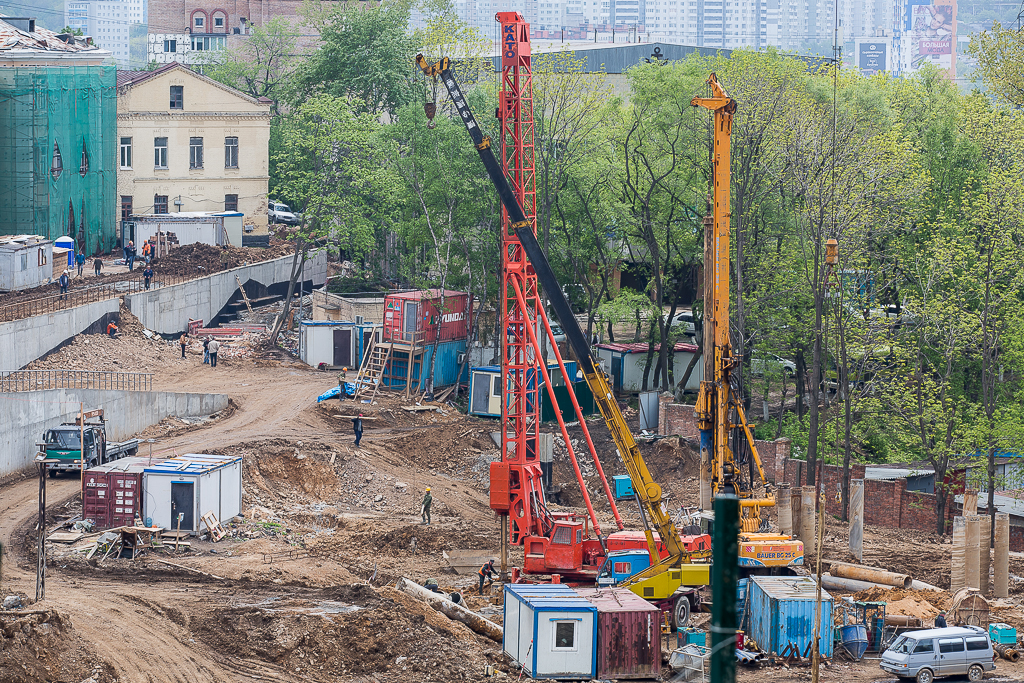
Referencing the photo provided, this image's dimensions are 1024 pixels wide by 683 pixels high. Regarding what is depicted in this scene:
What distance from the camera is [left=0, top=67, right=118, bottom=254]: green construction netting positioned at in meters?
67.4

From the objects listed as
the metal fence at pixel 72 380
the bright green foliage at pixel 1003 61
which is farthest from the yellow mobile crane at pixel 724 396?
the bright green foliage at pixel 1003 61

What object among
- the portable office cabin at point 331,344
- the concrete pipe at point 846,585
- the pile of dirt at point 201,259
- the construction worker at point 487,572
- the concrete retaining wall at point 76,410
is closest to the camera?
the construction worker at point 487,572

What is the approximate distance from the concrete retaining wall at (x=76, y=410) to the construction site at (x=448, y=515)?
Answer: 4.0 inches

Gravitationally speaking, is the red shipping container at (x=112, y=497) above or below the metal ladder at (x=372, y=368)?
below

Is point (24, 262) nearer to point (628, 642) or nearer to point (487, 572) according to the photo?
point (487, 572)

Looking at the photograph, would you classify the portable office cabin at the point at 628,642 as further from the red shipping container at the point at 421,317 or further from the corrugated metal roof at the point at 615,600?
the red shipping container at the point at 421,317

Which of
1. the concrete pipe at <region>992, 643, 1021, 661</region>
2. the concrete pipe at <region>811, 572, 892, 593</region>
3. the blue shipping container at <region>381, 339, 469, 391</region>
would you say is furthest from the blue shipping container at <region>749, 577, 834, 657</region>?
the blue shipping container at <region>381, 339, 469, 391</region>

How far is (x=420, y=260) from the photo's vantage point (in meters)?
61.8

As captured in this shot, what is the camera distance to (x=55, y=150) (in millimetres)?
69062

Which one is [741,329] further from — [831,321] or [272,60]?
[272,60]

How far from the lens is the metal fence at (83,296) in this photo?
175 feet

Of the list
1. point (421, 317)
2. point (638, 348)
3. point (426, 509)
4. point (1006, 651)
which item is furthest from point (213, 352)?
point (1006, 651)

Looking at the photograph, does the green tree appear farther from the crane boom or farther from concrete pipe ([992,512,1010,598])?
concrete pipe ([992,512,1010,598])

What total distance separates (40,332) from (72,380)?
2.72m
